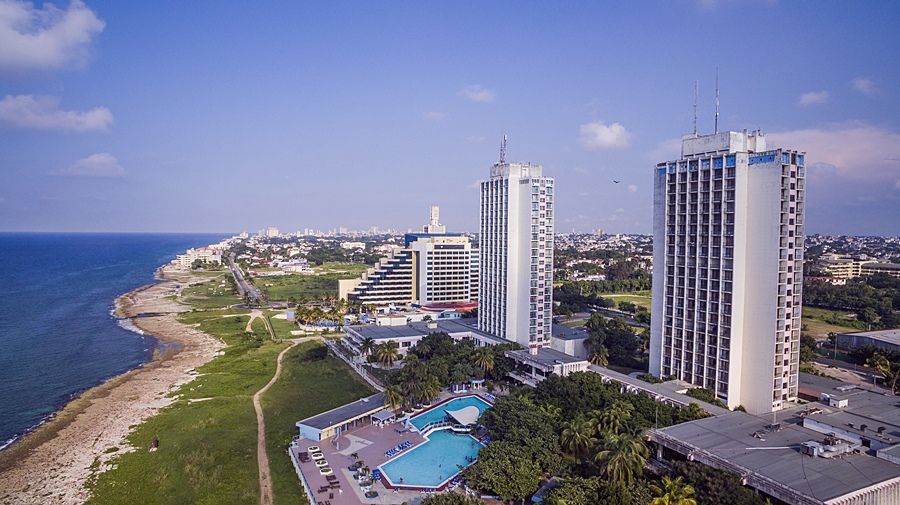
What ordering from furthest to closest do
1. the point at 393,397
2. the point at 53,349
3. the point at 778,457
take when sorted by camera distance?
the point at 53,349 → the point at 393,397 → the point at 778,457

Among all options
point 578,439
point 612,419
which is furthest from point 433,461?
point 612,419

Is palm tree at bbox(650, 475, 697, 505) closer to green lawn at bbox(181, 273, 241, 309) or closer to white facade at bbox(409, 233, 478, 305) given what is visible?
white facade at bbox(409, 233, 478, 305)

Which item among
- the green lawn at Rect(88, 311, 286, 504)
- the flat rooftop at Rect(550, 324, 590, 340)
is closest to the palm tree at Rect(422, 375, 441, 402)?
the green lawn at Rect(88, 311, 286, 504)

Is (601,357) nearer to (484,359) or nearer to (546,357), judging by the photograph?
(546,357)

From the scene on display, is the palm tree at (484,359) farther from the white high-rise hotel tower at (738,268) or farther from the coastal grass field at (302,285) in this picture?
the coastal grass field at (302,285)

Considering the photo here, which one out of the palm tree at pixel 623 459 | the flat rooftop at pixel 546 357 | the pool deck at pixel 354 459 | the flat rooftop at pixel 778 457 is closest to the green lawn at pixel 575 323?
the flat rooftop at pixel 546 357

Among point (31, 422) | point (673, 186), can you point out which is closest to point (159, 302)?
point (31, 422)
